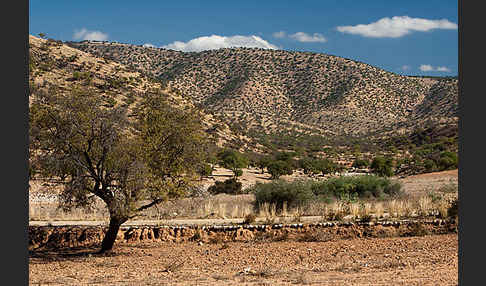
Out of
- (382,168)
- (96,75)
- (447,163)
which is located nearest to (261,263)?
(447,163)

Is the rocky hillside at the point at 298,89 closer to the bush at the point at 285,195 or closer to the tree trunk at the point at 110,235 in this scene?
the bush at the point at 285,195

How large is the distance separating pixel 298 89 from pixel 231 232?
91979 millimetres

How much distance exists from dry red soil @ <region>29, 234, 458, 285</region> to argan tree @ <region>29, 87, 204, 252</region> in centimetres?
192

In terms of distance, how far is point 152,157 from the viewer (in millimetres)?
16578

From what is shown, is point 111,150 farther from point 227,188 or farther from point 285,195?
point 227,188

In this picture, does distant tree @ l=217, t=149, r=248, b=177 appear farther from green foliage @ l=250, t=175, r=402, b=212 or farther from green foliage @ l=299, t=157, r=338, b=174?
green foliage @ l=250, t=175, r=402, b=212

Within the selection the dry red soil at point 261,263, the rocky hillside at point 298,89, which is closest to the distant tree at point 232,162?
the dry red soil at point 261,263

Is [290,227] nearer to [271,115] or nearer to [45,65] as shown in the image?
[45,65]

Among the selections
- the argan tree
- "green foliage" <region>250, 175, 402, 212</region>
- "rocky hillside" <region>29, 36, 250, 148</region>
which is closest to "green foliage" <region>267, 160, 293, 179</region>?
"rocky hillside" <region>29, 36, 250, 148</region>

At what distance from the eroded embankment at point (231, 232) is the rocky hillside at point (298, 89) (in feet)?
226

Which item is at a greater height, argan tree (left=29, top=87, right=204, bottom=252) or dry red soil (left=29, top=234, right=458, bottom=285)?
argan tree (left=29, top=87, right=204, bottom=252)

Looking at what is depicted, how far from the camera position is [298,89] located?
4353 inches

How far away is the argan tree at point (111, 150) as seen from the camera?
15.8m

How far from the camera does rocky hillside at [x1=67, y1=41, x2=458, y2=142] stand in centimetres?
9919
